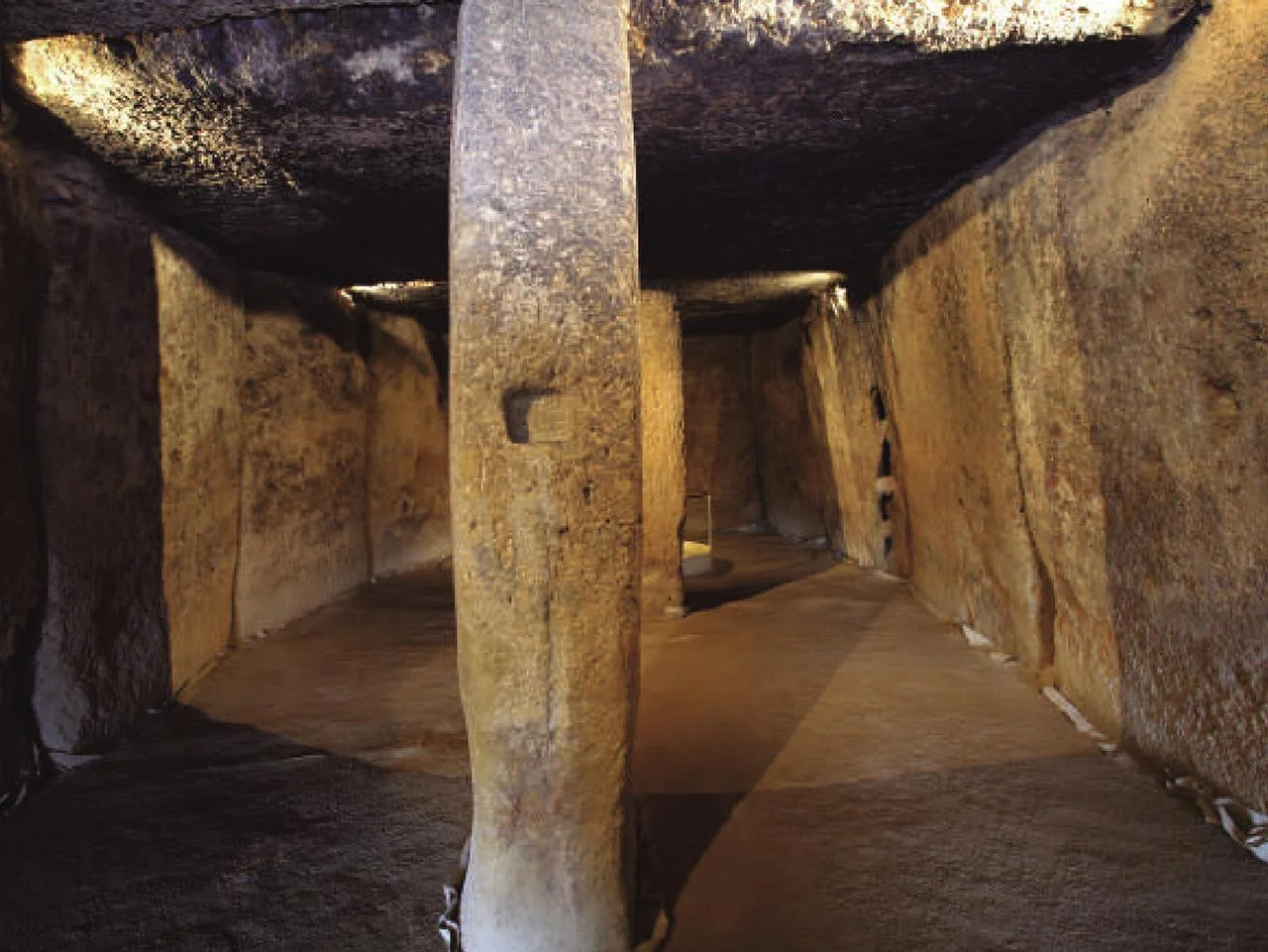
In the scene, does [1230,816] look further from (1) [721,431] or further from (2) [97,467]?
(1) [721,431]

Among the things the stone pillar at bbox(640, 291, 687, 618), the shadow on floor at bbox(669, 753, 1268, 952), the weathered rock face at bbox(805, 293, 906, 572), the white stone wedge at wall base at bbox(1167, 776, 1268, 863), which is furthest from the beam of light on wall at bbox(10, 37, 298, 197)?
the weathered rock face at bbox(805, 293, 906, 572)

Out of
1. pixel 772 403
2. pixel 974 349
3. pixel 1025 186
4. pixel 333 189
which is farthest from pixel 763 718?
pixel 772 403

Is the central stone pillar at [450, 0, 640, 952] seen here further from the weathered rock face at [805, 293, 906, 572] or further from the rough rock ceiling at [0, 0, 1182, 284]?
the weathered rock face at [805, 293, 906, 572]

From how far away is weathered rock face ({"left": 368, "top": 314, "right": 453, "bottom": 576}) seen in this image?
23.7 feet

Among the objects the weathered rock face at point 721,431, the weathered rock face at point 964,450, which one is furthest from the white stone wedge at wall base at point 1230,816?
the weathered rock face at point 721,431

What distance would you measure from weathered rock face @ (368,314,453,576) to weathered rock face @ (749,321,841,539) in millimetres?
3990

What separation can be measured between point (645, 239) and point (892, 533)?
3474 mm

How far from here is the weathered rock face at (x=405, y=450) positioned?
23.7 feet

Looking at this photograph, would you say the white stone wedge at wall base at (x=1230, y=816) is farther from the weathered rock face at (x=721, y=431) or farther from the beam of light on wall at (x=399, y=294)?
the weathered rock face at (x=721, y=431)

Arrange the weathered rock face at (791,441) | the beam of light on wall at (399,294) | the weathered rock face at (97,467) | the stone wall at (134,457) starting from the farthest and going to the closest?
1. the weathered rock face at (791,441)
2. the beam of light on wall at (399,294)
3. the weathered rock face at (97,467)
4. the stone wall at (134,457)

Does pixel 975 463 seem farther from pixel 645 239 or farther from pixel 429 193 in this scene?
pixel 429 193

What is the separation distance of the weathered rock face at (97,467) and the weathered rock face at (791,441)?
5.84m

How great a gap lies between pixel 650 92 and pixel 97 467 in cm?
300

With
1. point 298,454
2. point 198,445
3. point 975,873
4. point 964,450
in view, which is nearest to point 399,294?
point 298,454
